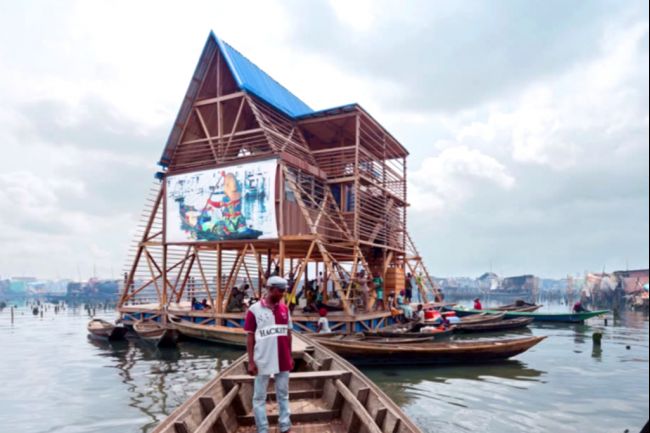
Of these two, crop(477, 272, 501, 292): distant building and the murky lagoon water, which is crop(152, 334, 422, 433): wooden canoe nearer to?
the murky lagoon water

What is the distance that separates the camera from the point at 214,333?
1816 centimetres

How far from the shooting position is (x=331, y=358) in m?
8.59

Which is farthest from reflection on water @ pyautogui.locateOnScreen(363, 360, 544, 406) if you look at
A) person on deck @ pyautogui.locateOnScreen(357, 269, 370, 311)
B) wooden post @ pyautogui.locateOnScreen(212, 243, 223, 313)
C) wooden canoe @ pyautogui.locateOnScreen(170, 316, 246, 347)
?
wooden post @ pyautogui.locateOnScreen(212, 243, 223, 313)

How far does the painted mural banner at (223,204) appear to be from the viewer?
1927 cm

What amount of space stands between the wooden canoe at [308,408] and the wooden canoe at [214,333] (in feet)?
31.6

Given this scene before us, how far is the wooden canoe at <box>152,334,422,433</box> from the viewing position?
5164 mm

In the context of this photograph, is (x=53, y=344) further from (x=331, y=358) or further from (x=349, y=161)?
(x=331, y=358)

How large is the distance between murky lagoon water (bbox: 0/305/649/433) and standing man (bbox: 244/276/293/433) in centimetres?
467

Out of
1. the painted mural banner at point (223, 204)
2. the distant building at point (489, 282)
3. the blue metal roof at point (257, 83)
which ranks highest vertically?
the blue metal roof at point (257, 83)

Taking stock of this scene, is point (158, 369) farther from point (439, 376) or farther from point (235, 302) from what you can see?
point (439, 376)

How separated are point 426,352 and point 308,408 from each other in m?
7.88

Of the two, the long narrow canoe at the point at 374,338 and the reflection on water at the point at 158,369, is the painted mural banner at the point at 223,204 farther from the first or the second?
the long narrow canoe at the point at 374,338

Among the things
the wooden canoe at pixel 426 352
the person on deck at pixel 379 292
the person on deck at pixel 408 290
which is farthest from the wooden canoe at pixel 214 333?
the person on deck at pixel 408 290

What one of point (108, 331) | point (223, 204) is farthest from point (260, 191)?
point (108, 331)
